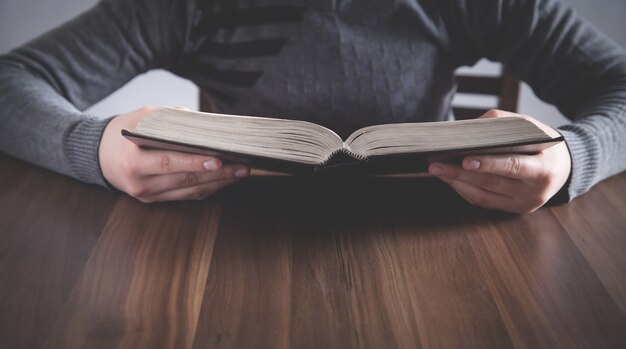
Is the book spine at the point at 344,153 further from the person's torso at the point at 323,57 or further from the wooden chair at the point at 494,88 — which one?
the wooden chair at the point at 494,88

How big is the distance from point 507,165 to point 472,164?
5cm

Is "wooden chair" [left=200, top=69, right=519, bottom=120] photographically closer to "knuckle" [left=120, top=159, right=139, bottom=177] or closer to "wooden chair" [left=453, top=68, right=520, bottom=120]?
"wooden chair" [left=453, top=68, right=520, bottom=120]

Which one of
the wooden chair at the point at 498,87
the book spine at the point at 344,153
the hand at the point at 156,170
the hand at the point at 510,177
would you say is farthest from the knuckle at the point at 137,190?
the wooden chair at the point at 498,87

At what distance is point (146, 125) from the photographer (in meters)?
0.57

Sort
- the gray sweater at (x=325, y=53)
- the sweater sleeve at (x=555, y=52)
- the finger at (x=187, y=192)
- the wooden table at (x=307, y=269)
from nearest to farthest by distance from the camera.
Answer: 1. the wooden table at (x=307, y=269)
2. the finger at (x=187, y=192)
3. the sweater sleeve at (x=555, y=52)
4. the gray sweater at (x=325, y=53)

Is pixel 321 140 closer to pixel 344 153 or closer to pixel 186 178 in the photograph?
pixel 344 153

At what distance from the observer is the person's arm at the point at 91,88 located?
2.22ft

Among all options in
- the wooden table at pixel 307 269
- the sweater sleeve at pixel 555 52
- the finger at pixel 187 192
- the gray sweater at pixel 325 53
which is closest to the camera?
the wooden table at pixel 307 269

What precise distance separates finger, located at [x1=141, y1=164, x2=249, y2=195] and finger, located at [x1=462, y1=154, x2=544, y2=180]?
266mm

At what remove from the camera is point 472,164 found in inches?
23.0

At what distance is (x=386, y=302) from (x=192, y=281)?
0.20 m

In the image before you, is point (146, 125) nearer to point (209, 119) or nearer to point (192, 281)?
point (209, 119)

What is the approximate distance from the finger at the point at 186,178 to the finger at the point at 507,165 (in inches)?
10.5

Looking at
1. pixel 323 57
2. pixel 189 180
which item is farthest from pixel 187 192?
pixel 323 57
